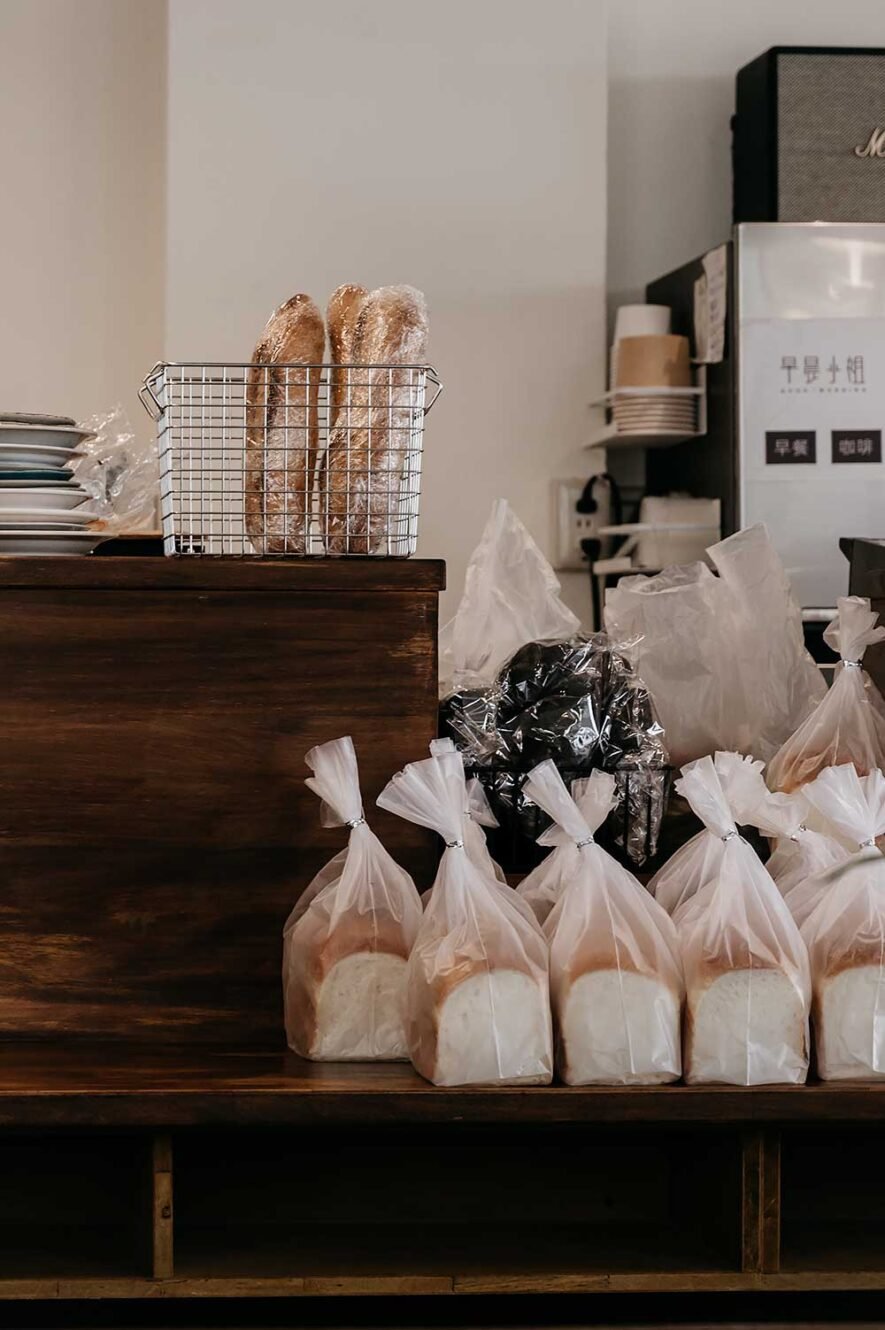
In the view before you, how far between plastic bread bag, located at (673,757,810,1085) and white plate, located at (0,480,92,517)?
689 millimetres

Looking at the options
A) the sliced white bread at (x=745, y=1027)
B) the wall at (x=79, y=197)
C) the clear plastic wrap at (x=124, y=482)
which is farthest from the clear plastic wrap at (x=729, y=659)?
the wall at (x=79, y=197)

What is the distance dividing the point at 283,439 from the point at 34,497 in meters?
0.24

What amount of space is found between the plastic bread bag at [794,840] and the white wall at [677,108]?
8.38ft

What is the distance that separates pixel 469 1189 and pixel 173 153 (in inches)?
104

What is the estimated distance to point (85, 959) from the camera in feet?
4.46

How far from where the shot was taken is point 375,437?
53.9 inches

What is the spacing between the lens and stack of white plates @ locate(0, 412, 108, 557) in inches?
55.6

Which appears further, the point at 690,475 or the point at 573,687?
the point at 690,475

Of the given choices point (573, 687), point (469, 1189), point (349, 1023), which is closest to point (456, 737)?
point (573, 687)

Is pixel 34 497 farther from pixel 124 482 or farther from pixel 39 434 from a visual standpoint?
pixel 124 482

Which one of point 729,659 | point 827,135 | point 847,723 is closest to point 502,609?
point 729,659

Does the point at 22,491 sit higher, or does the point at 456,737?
the point at 22,491

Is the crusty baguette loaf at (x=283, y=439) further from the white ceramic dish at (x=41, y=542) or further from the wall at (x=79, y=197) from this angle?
the wall at (x=79, y=197)

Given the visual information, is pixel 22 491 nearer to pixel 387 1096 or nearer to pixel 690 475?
pixel 387 1096
